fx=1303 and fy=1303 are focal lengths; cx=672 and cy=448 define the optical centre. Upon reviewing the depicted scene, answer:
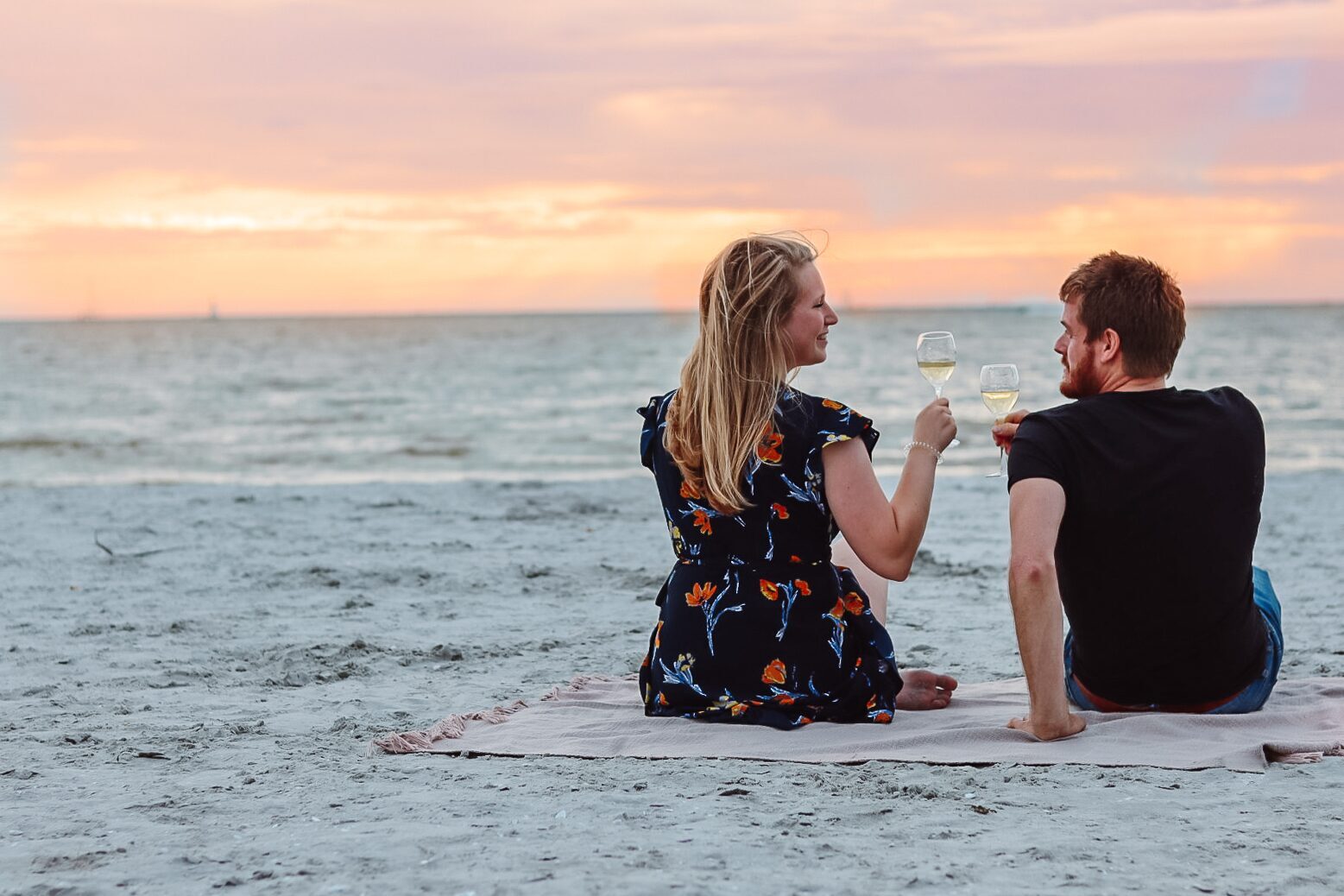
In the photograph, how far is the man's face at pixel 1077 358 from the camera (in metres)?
3.84

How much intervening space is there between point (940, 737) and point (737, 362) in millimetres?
1324

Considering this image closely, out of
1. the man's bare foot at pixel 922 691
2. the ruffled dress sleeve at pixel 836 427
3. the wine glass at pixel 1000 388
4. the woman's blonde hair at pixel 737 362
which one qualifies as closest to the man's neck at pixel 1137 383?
the wine glass at pixel 1000 388

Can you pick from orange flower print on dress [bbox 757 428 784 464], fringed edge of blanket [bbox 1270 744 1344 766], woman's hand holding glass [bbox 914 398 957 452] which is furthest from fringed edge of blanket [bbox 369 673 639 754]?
fringed edge of blanket [bbox 1270 744 1344 766]

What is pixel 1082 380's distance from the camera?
3900mm

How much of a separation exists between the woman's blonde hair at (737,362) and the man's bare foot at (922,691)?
987 mm

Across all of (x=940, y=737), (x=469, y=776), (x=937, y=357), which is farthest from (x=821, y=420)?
(x=469, y=776)

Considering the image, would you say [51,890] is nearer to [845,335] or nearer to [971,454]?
[971,454]

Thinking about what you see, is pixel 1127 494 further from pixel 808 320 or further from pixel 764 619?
pixel 764 619

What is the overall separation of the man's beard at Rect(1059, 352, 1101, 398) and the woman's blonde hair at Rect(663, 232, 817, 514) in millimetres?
850

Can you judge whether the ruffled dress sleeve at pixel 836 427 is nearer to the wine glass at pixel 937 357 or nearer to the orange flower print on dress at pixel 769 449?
the orange flower print on dress at pixel 769 449

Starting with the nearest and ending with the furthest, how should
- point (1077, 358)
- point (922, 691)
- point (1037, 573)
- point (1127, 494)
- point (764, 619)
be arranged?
point (1037, 573) → point (1127, 494) → point (1077, 358) → point (764, 619) → point (922, 691)

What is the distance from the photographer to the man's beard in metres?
3.85

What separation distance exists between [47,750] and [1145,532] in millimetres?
3482

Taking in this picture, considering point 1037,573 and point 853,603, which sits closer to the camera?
point 1037,573
